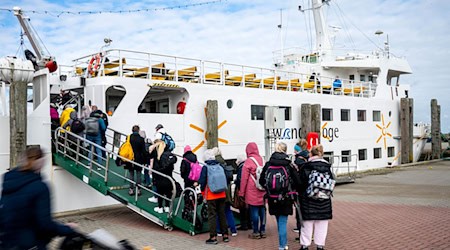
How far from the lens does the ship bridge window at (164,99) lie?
14.4 metres

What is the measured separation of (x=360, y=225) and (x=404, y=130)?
17.2 meters

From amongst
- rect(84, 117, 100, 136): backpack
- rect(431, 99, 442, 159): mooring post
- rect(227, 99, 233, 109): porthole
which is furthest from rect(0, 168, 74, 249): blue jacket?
rect(431, 99, 442, 159): mooring post

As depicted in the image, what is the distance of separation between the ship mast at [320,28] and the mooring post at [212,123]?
12301 mm

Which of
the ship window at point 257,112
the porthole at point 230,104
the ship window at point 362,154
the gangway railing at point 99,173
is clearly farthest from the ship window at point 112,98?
the ship window at point 362,154

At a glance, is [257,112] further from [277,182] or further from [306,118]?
[277,182]

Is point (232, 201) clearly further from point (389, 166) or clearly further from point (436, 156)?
point (436, 156)

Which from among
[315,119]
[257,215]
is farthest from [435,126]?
[257,215]

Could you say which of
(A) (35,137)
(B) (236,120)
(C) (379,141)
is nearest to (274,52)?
(C) (379,141)

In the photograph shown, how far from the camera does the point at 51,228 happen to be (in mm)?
3777

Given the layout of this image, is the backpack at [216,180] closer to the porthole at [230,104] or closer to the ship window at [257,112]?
the porthole at [230,104]

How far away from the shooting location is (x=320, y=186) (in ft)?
20.4

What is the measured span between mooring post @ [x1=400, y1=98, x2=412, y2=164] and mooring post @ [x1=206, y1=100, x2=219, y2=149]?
14722 millimetres

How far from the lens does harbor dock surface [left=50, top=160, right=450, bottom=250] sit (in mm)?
7516

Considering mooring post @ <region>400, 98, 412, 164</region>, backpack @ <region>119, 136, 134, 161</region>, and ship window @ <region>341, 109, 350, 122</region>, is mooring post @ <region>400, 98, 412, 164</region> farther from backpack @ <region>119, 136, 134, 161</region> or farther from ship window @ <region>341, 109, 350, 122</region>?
backpack @ <region>119, 136, 134, 161</region>
